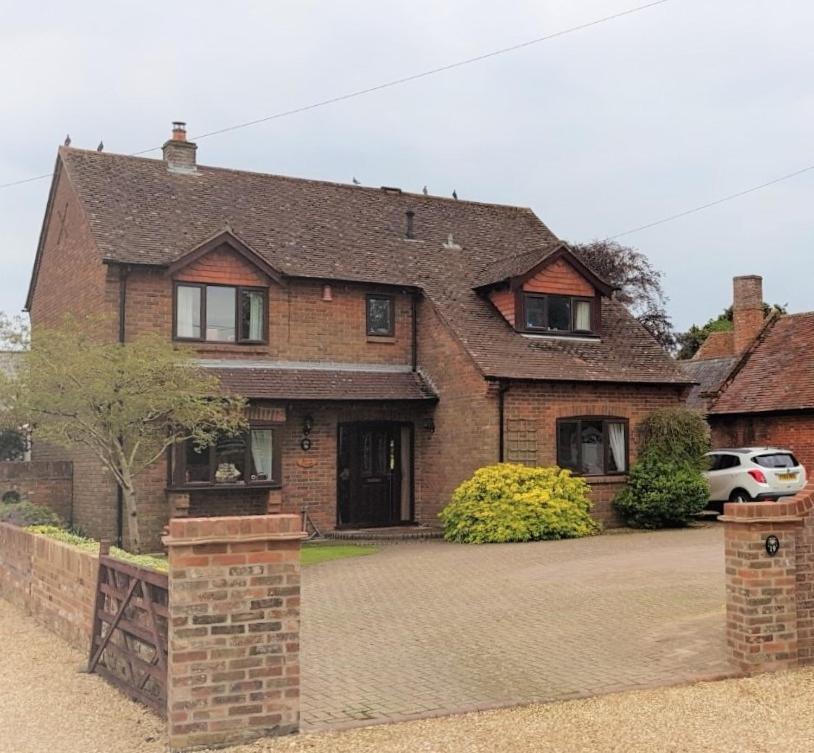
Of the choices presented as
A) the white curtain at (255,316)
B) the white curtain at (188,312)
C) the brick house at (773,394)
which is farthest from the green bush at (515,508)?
the brick house at (773,394)

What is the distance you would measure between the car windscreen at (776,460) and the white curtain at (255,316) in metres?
11.8

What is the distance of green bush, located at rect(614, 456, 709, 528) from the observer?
19469 millimetres

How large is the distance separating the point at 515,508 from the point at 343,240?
8.10 metres

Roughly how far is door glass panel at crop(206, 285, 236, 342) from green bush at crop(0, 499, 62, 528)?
5.23 metres

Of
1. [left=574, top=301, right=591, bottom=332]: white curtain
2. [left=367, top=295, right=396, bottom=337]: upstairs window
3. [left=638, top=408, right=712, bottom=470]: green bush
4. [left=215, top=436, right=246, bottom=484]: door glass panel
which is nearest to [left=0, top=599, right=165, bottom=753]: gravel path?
[left=215, top=436, right=246, bottom=484]: door glass panel

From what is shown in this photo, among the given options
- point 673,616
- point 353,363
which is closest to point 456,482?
point 353,363

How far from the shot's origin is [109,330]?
1791 cm

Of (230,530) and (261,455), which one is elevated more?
(261,455)

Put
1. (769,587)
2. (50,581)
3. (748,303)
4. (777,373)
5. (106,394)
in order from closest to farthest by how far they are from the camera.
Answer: (769,587) < (50,581) < (106,394) < (777,373) < (748,303)

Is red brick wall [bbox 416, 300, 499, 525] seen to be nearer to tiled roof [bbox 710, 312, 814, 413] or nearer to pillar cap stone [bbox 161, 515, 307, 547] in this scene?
tiled roof [bbox 710, 312, 814, 413]

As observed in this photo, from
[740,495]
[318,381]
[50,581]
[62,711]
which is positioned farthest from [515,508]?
[62,711]

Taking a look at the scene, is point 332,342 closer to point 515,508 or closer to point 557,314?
point 557,314

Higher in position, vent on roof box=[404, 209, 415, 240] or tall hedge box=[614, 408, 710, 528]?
vent on roof box=[404, 209, 415, 240]

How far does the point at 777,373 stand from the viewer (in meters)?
26.2
